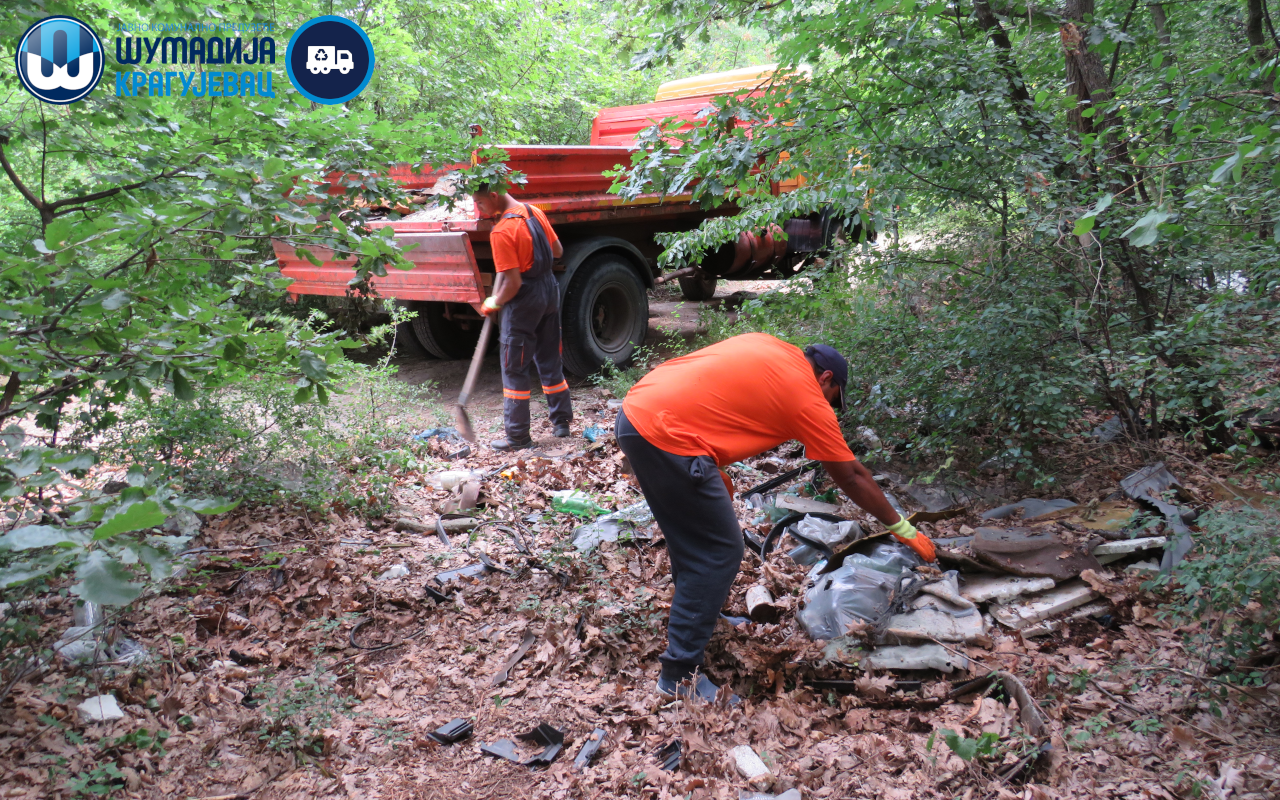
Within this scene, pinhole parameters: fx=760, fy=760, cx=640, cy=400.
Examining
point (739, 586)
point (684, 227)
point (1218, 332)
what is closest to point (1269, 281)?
point (1218, 332)

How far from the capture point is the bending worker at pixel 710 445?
8.77 ft

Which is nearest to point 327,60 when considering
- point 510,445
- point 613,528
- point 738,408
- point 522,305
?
point 522,305

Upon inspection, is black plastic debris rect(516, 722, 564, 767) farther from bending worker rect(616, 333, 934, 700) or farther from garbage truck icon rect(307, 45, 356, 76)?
garbage truck icon rect(307, 45, 356, 76)

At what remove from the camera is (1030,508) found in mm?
3879

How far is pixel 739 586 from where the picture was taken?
359 centimetres

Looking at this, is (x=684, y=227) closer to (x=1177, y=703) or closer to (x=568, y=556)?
(x=568, y=556)

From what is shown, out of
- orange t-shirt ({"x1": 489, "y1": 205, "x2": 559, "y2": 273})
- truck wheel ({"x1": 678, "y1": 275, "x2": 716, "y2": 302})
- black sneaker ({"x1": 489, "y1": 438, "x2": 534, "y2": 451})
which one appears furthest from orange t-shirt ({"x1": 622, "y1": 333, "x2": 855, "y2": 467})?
truck wheel ({"x1": 678, "y1": 275, "x2": 716, "y2": 302})

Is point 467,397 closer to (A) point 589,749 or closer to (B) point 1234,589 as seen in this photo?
(A) point 589,749

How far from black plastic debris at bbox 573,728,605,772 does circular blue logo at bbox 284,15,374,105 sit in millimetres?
4327

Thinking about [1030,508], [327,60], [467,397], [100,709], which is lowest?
[100,709]

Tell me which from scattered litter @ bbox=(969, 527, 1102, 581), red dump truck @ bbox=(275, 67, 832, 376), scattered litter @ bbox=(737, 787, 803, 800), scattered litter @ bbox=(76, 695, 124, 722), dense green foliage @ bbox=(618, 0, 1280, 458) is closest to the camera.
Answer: scattered litter @ bbox=(737, 787, 803, 800)

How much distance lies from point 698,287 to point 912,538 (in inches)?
270

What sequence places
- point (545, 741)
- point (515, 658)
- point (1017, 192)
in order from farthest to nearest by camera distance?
point (1017, 192) < point (515, 658) < point (545, 741)

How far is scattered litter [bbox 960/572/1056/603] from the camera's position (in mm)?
3164
